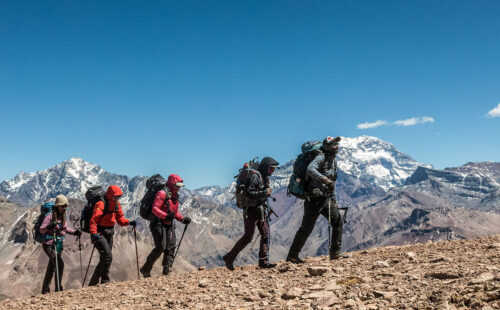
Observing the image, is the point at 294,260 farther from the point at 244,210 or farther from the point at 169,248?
the point at 169,248

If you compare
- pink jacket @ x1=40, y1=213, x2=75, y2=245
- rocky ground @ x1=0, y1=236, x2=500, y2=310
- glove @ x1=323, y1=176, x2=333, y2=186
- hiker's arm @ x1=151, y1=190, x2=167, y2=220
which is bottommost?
rocky ground @ x1=0, y1=236, x2=500, y2=310

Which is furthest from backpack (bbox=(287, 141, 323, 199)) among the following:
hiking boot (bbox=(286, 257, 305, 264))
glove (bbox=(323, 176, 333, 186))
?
hiking boot (bbox=(286, 257, 305, 264))

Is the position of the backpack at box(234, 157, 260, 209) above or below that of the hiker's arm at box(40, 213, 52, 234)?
above

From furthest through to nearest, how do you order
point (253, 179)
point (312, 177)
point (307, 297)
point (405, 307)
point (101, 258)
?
point (101, 258) < point (253, 179) < point (312, 177) < point (307, 297) < point (405, 307)

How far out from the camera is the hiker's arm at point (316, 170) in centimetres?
1195

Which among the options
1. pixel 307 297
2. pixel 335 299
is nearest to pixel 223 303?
pixel 307 297

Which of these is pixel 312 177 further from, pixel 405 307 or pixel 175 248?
pixel 175 248

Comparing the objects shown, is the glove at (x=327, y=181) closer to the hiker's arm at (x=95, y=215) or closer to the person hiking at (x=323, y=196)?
the person hiking at (x=323, y=196)

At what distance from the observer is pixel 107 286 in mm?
13312

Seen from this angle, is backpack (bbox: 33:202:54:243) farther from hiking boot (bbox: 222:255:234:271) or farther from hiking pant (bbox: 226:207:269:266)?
hiking pant (bbox: 226:207:269:266)

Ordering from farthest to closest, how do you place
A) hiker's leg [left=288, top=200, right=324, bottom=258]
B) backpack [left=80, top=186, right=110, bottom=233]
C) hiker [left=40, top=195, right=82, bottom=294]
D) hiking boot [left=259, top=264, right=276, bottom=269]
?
1. hiker [left=40, top=195, right=82, bottom=294]
2. backpack [left=80, top=186, right=110, bottom=233]
3. hiking boot [left=259, top=264, right=276, bottom=269]
4. hiker's leg [left=288, top=200, right=324, bottom=258]

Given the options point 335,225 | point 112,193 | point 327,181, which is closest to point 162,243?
point 112,193

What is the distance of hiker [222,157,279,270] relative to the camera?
43.1 feet

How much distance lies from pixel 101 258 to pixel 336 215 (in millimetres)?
7904
